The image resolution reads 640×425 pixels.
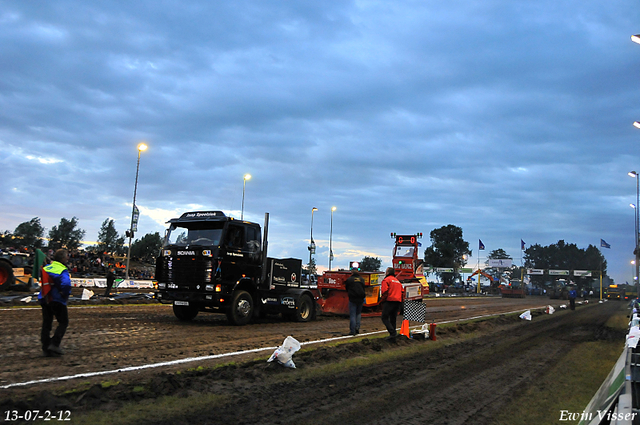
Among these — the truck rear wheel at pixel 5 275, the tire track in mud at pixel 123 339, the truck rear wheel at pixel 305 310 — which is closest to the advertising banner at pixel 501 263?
the truck rear wheel at pixel 305 310

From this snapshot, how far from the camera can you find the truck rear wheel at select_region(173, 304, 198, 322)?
14.6 metres

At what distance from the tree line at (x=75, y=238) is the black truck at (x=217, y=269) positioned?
172 feet

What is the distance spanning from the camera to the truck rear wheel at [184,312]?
14.6 meters

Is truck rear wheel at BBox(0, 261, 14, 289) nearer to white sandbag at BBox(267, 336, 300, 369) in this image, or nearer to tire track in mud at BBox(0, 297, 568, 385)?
tire track in mud at BBox(0, 297, 568, 385)

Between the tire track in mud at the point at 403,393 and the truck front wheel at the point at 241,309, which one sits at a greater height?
the truck front wheel at the point at 241,309

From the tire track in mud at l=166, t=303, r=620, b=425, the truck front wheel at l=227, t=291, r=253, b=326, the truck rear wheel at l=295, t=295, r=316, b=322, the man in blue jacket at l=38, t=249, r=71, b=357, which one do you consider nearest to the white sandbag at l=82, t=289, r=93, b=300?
the truck front wheel at l=227, t=291, r=253, b=326

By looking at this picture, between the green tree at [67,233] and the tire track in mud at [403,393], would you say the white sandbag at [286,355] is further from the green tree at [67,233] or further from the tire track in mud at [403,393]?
the green tree at [67,233]

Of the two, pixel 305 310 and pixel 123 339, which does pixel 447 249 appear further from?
pixel 123 339

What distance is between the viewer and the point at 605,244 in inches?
2864

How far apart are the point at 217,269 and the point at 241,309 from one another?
1.65m

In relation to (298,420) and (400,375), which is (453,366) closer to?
(400,375)

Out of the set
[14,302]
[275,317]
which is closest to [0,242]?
[14,302]

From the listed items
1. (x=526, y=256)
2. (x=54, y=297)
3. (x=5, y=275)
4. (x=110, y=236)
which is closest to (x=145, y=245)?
(x=110, y=236)

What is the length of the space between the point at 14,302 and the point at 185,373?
1382 cm
